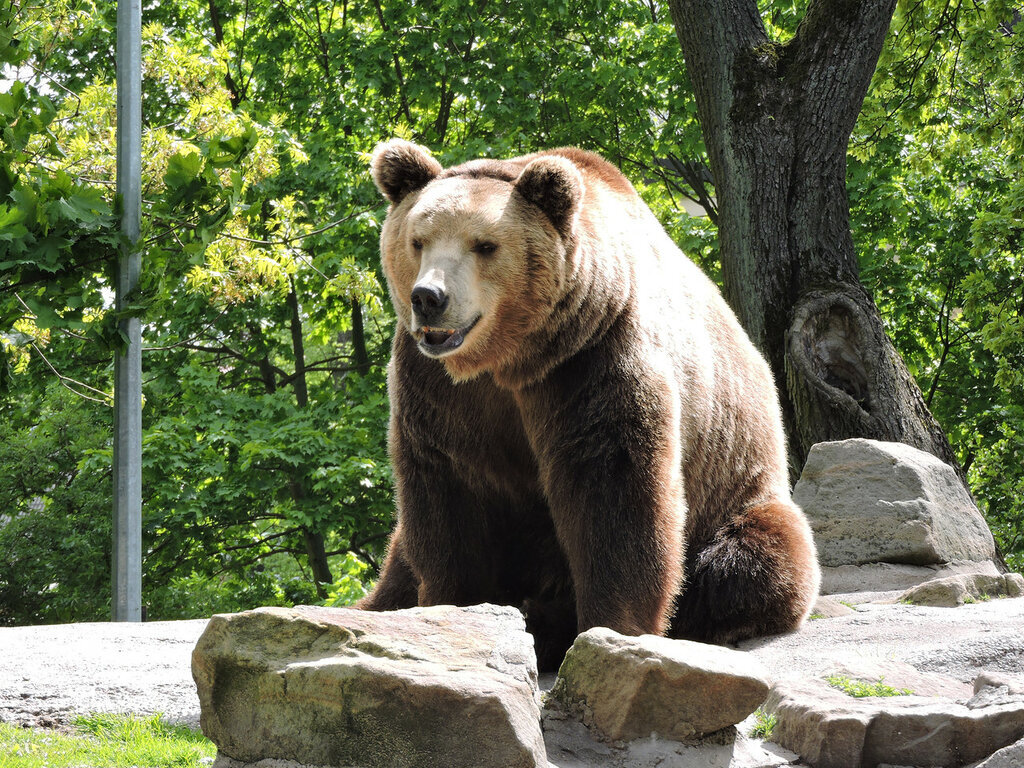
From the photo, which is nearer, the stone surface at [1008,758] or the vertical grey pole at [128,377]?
the stone surface at [1008,758]

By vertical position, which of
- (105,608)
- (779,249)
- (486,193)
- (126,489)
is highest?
(779,249)

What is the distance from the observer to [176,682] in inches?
148

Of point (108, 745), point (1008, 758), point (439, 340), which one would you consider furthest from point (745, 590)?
point (108, 745)

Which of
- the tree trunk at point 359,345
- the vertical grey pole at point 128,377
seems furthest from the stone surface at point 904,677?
the tree trunk at point 359,345

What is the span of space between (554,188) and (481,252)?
39cm

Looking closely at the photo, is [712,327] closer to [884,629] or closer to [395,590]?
[884,629]

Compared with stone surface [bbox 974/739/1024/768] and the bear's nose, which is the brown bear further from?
stone surface [bbox 974/739/1024/768]

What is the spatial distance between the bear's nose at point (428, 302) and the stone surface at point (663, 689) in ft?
4.33

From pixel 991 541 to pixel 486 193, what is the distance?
14.6 feet

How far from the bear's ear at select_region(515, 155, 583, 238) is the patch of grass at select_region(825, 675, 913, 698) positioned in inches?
75.2

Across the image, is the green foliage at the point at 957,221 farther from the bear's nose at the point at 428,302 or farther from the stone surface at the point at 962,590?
the bear's nose at the point at 428,302

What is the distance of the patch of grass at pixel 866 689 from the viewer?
3.19 meters

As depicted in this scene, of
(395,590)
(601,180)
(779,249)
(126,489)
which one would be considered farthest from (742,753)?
(779,249)

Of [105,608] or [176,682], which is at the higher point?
[176,682]
